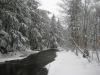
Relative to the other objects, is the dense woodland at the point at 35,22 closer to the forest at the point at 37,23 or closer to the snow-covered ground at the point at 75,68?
the forest at the point at 37,23

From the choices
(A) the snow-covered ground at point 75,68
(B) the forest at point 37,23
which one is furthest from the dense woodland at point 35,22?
(A) the snow-covered ground at point 75,68

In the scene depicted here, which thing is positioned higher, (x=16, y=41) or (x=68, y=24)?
(x=68, y=24)

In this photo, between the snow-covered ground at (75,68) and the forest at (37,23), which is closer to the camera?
the snow-covered ground at (75,68)

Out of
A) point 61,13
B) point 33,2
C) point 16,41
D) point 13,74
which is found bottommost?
point 13,74

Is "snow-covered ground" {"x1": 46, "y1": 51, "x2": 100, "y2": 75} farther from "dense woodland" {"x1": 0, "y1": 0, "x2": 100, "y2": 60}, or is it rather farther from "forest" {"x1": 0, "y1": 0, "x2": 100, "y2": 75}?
"dense woodland" {"x1": 0, "y1": 0, "x2": 100, "y2": 60}

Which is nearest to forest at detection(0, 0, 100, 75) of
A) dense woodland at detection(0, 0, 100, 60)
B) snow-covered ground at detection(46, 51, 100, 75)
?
dense woodland at detection(0, 0, 100, 60)

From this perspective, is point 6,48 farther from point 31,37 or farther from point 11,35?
point 31,37

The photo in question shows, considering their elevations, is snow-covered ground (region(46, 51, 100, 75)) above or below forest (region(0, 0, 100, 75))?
below

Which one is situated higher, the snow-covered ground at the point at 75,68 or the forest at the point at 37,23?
the forest at the point at 37,23

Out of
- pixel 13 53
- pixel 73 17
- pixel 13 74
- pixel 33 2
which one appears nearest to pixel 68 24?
pixel 73 17

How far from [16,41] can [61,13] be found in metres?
9.14

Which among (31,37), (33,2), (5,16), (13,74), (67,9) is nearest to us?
(13,74)

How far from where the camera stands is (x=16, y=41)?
17.6m

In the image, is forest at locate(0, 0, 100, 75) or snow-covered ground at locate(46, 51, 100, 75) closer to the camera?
snow-covered ground at locate(46, 51, 100, 75)
